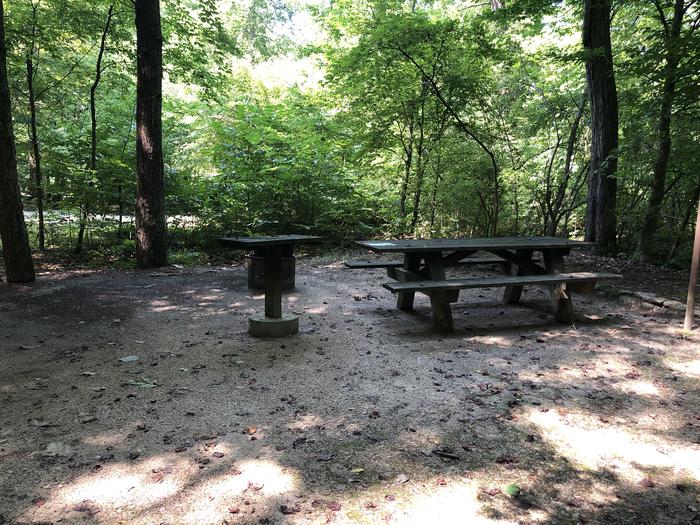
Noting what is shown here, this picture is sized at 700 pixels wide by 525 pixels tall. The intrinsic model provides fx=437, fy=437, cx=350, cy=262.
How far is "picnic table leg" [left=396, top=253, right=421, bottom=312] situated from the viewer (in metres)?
4.99

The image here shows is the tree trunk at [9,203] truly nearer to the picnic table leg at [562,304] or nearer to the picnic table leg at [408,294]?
the picnic table leg at [408,294]

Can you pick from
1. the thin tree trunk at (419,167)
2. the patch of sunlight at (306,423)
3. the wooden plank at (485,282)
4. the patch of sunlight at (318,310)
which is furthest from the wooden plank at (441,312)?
the thin tree trunk at (419,167)

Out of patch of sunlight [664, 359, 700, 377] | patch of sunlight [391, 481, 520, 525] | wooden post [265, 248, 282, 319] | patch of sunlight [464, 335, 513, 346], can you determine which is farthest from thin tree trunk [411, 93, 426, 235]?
patch of sunlight [391, 481, 520, 525]

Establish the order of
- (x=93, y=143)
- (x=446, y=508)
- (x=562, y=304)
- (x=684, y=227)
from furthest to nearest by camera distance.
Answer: (x=93, y=143), (x=684, y=227), (x=562, y=304), (x=446, y=508)

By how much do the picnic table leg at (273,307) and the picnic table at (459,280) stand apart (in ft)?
3.04

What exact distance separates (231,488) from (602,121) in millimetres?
8507

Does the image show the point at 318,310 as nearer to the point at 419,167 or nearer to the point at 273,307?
the point at 273,307

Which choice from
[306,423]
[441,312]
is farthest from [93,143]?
[306,423]

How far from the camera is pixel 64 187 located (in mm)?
8312

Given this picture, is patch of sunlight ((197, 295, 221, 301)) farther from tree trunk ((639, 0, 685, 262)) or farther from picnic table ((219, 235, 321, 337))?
tree trunk ((639, 0, 685, 262))

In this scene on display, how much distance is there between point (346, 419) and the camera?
2.63m

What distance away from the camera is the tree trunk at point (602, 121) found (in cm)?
773

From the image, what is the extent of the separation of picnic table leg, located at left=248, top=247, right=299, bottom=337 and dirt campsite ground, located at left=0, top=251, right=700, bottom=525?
15cm

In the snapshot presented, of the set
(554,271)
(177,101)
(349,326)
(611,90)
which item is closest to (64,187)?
(177,101)
